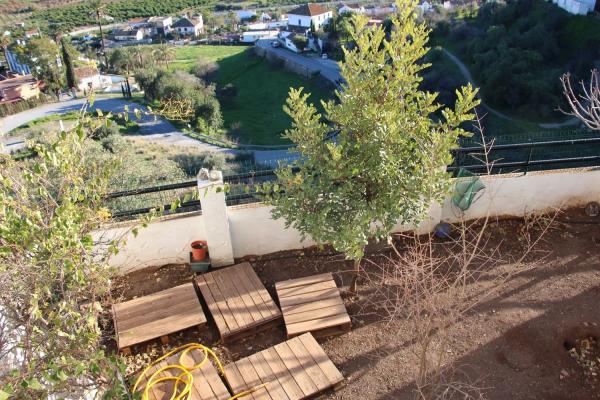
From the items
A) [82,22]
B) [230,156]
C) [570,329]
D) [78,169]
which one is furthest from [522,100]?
[82,22]

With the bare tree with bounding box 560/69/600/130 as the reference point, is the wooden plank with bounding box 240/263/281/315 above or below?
below

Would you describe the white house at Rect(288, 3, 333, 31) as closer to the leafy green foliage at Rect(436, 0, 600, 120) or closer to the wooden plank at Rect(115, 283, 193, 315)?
the leafy green foliage at Rect(436, 0, 600, 120)

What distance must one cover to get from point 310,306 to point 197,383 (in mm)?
1654

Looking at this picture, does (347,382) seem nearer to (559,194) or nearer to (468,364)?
(468,364)

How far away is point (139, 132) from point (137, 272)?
2937 cm

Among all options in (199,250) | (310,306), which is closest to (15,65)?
(199,250)

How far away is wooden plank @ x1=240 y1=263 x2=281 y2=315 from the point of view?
5797 millimetres

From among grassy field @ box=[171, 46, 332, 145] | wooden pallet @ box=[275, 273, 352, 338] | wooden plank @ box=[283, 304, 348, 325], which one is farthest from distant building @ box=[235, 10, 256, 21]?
wooden plank @ box=[283, 304, 348, 325]

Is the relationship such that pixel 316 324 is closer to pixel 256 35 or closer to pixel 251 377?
pixel 251 377

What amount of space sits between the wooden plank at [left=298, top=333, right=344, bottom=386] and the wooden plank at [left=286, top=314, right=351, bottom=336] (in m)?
0.13

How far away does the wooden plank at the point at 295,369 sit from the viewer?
15.5 ft

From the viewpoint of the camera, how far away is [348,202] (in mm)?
5324

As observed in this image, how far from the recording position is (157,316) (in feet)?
18.7

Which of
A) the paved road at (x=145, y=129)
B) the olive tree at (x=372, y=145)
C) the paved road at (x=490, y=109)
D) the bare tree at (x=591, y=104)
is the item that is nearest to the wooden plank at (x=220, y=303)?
the olive tree at (x=372, y=145)
